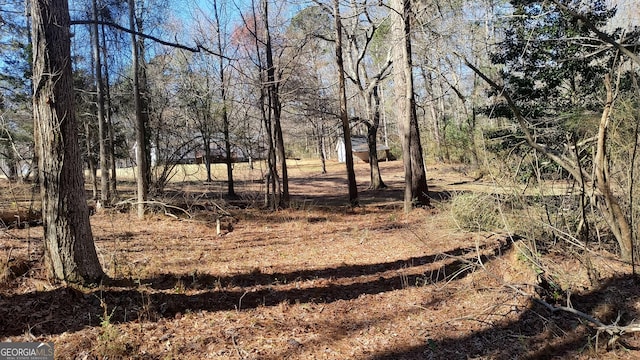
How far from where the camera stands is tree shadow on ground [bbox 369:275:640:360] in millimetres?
3334

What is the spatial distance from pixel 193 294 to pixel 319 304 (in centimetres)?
147

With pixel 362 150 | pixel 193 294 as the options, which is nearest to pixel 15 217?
pixel 193 294

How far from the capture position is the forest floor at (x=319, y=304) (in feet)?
11.1

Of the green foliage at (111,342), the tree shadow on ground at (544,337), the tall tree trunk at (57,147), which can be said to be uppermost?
the tall tree trunk at (57,147)

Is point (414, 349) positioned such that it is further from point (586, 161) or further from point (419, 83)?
point (419, 83)

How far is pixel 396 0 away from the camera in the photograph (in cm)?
939

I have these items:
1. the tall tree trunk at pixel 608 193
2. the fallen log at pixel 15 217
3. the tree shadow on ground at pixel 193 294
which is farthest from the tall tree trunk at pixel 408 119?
the fallen log at pixel 15 217

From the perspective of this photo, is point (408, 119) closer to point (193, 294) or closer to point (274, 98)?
point (274, 98)

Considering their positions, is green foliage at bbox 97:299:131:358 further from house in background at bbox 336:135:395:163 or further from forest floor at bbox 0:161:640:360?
house in background at bbox 336:135:395:163

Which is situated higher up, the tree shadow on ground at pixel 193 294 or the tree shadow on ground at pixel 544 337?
the tree shadow on ground at pixel 193 294

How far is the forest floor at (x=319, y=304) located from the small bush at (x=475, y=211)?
1.25 feet

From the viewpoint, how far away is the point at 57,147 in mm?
4098

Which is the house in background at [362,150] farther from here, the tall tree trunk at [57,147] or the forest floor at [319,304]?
the tall tree trunk at [57,147]

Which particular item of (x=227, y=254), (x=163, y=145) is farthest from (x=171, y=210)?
(x=227, y=254)
